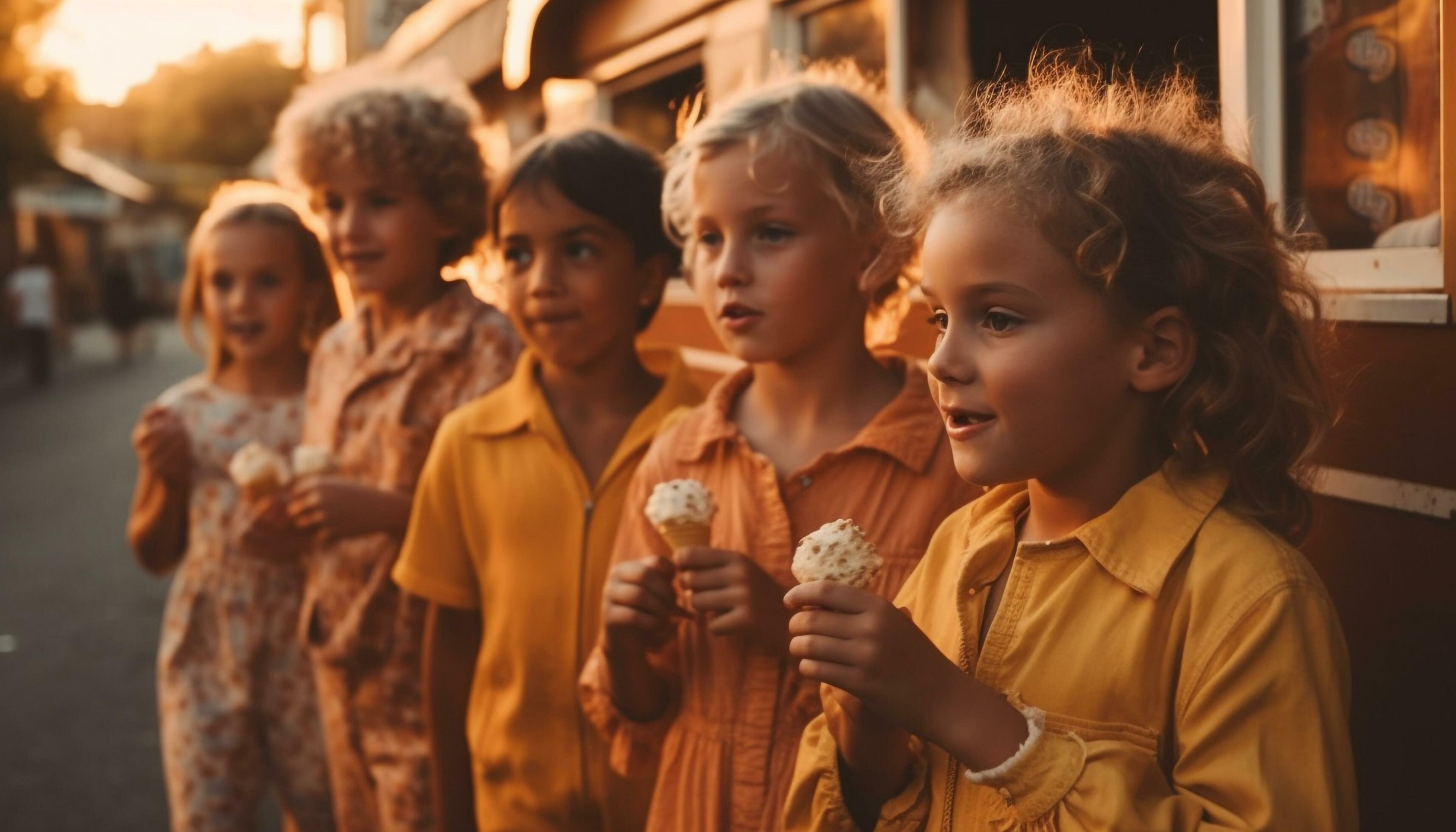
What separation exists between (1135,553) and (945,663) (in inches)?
10.3

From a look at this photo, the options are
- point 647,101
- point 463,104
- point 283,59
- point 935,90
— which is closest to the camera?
point 463,104

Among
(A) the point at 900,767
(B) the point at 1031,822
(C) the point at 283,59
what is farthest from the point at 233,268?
(C) the point at 283,59

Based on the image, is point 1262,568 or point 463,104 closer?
point 1262,568

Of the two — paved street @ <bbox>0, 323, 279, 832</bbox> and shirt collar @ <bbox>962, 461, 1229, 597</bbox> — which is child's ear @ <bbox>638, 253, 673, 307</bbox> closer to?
shirt collar @ <bbox>962, 461, 1229, 597</bbox>

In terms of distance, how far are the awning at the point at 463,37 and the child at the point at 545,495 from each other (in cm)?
278

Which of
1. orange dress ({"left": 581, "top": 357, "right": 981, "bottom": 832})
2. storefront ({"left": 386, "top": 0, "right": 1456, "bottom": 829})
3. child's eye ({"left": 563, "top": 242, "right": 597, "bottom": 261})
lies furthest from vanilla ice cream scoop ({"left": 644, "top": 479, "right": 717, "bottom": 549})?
storefront ({"left": 386, "top": 0, "right": 1456, "bottom": 829})

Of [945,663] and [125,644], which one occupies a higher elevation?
[945,663]

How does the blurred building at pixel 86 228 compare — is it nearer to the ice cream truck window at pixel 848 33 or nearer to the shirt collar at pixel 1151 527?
the ice cream truck window at pixel 848 33

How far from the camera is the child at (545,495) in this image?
9.55 feet

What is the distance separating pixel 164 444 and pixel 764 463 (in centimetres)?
234

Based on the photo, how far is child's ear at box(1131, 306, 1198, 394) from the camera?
174 cm

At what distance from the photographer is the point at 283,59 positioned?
84.9 m

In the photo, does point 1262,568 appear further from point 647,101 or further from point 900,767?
point 647,101

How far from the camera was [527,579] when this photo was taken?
2.94 meters
